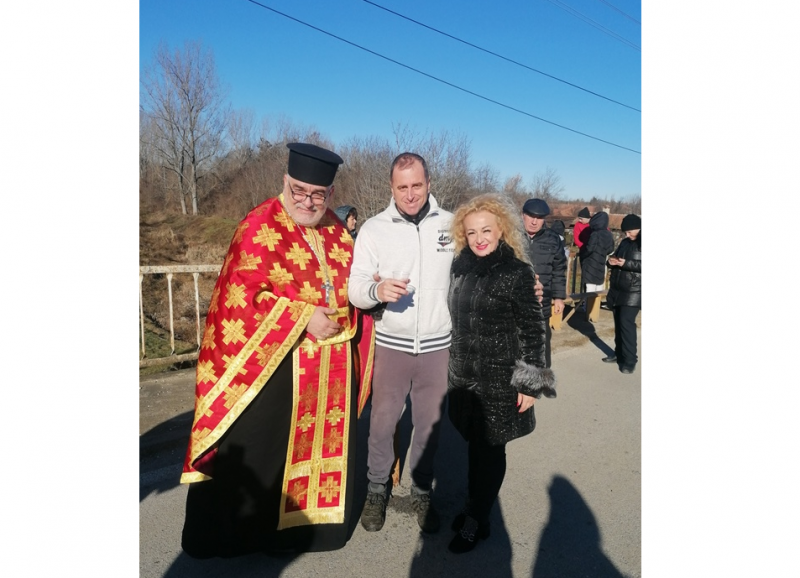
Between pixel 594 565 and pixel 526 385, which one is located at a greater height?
pixel 526 385

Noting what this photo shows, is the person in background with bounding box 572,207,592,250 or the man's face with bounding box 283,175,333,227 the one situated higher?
the person in background with bounding box 572,207,592,250

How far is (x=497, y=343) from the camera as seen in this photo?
260 centimetres

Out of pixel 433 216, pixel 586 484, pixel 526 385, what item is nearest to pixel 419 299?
pixel 433 216

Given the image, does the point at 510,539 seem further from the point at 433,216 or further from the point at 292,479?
the point at 433,216

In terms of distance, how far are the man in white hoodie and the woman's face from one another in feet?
0.68

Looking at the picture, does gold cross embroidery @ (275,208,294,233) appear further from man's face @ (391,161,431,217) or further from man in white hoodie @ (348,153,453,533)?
man's face @ (391,161,431,217)

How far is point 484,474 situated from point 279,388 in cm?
117

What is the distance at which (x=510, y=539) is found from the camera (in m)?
2.91

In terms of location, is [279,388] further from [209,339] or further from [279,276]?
[279,276]

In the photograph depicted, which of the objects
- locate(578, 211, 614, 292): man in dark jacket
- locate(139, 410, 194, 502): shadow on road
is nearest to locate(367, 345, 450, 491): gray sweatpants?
locate(139, 410, 194, 502): shadow on road

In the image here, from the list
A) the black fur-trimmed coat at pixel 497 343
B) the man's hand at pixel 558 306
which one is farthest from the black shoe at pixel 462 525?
the man's hand at pixel 558 306

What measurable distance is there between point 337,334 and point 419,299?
49cm

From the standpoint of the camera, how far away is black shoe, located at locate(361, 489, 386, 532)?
9.73 feet

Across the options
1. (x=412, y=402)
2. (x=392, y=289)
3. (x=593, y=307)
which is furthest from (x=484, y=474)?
(x=593, y=307)
